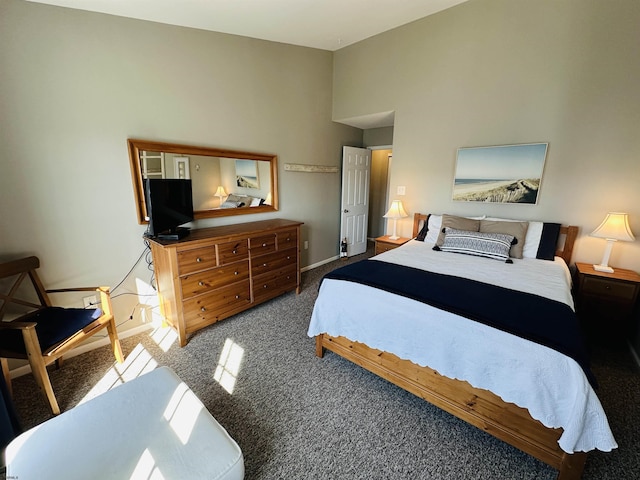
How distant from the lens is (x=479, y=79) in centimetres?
305

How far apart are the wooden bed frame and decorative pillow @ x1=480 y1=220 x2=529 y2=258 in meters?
1.72

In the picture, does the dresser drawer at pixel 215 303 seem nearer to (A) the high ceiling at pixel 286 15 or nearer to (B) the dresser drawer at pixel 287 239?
(B) the dresser drawer at pixel 287 239

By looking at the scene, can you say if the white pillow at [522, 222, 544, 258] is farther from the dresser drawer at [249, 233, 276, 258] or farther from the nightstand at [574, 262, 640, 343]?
the dresser drawer at [249, 233, 276, 258]

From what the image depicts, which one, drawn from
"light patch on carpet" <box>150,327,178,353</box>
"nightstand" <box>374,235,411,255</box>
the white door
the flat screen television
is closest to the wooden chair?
"light patch on carpet" <box>150,327,178,353</box>

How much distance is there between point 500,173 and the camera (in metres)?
3.04

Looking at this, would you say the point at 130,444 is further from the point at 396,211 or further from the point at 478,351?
the point at 396,211

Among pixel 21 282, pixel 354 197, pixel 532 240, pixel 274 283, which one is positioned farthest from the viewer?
pixel 354 197

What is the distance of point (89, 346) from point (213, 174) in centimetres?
194

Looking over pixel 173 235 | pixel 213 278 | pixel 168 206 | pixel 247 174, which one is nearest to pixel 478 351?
pixel 213 278

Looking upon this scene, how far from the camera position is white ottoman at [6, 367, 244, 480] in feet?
3.31

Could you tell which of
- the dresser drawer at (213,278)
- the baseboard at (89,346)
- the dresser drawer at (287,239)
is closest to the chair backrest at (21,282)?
the baseboard at (89,346)

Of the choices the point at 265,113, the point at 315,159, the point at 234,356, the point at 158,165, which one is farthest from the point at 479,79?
the point at 234,356

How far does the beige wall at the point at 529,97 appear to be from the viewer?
7.98ft

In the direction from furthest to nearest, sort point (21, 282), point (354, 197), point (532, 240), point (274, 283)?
1. point (354, 197)
2. point (274, 283)
3. point (532, 240)
4. point (21, 282)
